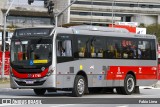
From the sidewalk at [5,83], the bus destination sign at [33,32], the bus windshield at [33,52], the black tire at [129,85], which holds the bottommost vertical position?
the sidewalk at [5,83]

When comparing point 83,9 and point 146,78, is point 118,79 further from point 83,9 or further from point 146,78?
point 83,9

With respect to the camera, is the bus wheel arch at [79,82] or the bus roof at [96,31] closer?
the bus wheel arch at [79,82]

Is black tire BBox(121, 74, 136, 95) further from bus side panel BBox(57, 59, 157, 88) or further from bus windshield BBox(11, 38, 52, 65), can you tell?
bus windshield BBox(11, 38, 52, 65)

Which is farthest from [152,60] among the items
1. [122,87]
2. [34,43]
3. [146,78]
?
[34,43]

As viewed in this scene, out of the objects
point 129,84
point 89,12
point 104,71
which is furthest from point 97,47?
point 89,12

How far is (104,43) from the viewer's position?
25.3 m

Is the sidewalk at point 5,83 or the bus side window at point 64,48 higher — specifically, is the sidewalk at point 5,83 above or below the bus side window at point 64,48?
below

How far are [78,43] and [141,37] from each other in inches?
203

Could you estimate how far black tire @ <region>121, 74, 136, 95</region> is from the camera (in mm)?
26558

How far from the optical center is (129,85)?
26.9 meters

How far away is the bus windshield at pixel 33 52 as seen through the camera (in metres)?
22.5

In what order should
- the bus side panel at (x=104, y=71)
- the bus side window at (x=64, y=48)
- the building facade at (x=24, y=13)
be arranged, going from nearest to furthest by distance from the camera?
1. the bus side window at (x=64, y=48)
2. the bus side panel at (x=104, y=71)
3. the building facade at (x=24, y=13)

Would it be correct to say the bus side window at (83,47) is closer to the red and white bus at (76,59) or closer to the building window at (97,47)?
the red and white bus at (76,59)

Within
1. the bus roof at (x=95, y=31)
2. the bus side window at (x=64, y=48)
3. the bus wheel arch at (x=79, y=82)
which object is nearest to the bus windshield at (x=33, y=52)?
the bus side window at (x=64, y=48)
